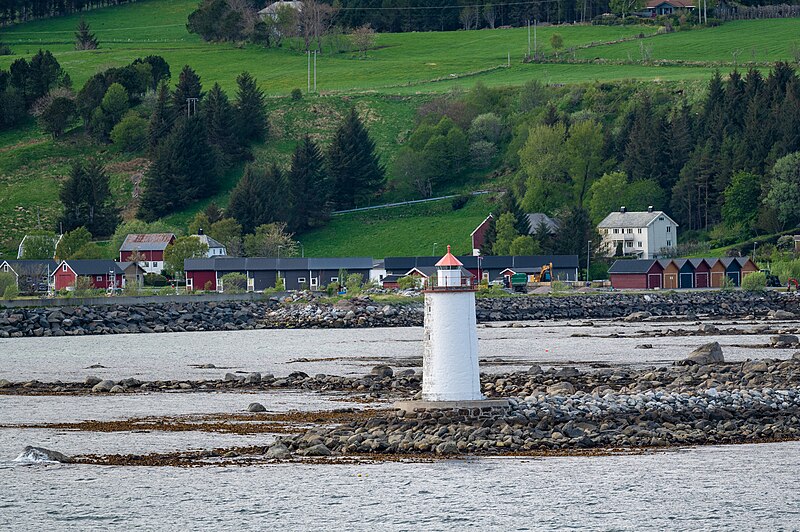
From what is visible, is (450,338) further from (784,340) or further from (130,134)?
(130,134)

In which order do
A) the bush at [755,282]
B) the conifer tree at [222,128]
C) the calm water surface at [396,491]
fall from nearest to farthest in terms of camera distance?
the calm water surface at [396,491] < the bush at [755,282] < the conifer tree at [222,128]

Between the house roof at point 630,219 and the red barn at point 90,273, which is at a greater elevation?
the house roof at point 630,219

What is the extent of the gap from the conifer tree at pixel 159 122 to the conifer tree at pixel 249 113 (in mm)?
6665

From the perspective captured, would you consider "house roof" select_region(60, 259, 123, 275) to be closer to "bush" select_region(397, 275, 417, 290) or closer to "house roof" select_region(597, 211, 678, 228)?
"bush" select_region(397, 275, 417, 290)

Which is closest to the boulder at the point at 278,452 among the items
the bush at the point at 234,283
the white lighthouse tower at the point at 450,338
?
the white lighthouse tower at the point at 450,338

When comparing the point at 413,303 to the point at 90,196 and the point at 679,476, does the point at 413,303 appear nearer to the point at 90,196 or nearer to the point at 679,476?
the point at 90,196

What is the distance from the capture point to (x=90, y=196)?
11519 cm

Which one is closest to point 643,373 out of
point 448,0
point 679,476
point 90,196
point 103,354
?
point 679,476

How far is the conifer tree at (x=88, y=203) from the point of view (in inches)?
4498

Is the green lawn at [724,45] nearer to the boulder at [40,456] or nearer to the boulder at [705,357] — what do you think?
the boulder at [705,357]

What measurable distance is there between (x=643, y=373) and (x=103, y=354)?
2386cm

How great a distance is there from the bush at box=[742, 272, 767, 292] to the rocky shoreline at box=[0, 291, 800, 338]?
171cm

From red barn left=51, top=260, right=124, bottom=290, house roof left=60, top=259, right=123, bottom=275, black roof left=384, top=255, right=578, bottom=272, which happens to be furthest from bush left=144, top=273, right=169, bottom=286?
black roof left=384, top=255, right=578, bottom=272

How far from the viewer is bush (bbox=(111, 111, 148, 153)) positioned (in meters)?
132
